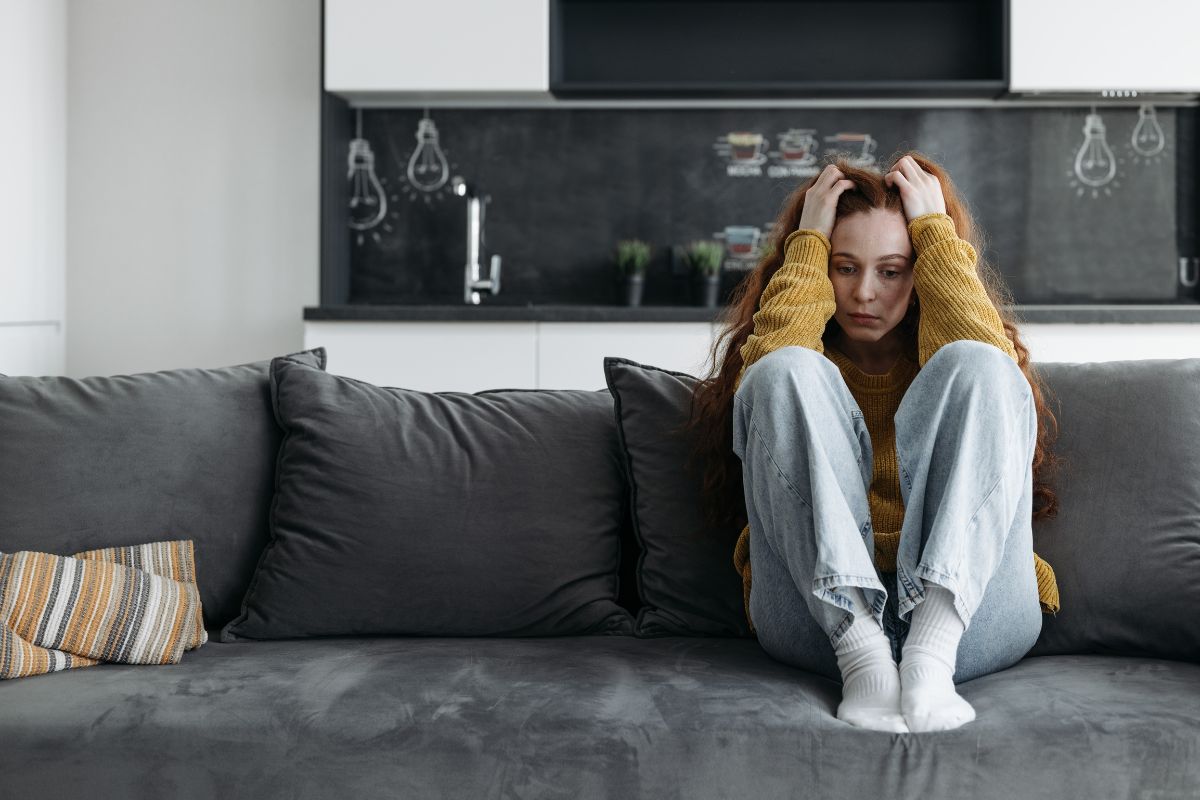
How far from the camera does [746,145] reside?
14.1 ft

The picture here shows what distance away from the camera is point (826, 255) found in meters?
1.94

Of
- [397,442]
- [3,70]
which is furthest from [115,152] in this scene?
[397,442]

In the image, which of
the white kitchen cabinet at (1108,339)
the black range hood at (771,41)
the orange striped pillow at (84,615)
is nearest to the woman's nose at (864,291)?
the orange striped pillow at (84,615)

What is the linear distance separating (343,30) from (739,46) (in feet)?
4.49

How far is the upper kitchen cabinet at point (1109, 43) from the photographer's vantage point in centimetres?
371

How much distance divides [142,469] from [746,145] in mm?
2893

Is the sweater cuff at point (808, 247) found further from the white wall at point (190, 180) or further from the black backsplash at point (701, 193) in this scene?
the white wall at point (190, 180)

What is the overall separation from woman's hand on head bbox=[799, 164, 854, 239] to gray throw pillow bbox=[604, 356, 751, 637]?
1.18 feet

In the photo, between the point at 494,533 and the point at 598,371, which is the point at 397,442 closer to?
the point at 494,533

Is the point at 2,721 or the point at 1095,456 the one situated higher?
the point at 1095,456

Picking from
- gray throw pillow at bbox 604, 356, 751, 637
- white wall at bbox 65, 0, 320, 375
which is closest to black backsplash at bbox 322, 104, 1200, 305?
white wall at bbox 65, 0, 320, 375

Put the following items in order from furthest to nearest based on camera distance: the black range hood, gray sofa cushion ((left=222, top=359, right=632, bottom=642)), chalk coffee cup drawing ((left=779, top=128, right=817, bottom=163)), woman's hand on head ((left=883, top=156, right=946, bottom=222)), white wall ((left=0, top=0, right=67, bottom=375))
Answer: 1. chalk coffee cup drawing ((left=779, top=128, right=817, bottom=163))
2. the black range hood
3. white wall ((left=0, top=0, right=67, bottom=375))
4. woman's hand on head ((left=883, top=156, right=946, bottom=222))
5. gray sofa cushion ((left=222, top=359, right=632, bottom=642))

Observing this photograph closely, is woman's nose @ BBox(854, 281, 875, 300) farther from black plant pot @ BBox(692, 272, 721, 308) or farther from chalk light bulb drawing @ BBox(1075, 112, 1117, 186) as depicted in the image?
chalk light bulb drawing @ BBox(1075, 112, 1117, 186)

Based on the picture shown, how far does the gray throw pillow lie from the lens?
6.07ft
